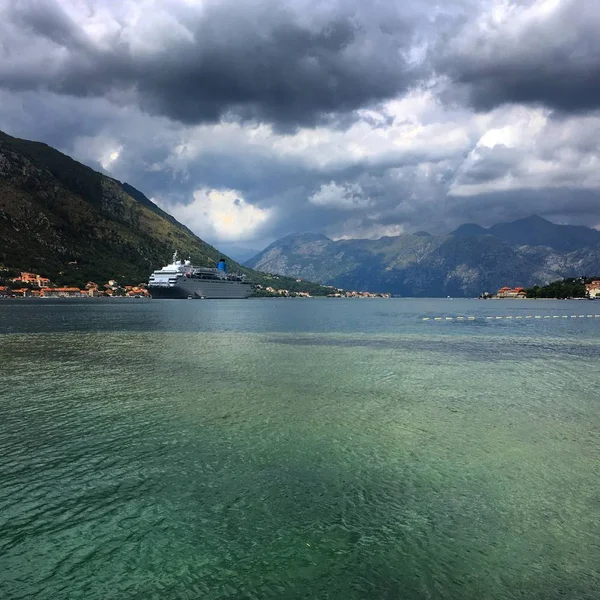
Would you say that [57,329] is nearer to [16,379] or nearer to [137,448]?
[16,379]

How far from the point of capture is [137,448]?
22125mm

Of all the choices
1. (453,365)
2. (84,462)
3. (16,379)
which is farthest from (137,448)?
(453,365)

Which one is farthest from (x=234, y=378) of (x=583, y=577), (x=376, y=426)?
(x=583, y=577)

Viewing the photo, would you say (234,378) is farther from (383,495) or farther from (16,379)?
(383,495)

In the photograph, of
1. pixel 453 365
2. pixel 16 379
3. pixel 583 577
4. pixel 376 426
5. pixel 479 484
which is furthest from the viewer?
pixel 453 365

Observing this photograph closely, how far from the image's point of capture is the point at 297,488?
1764 centimetres

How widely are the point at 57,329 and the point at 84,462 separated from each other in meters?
78.9

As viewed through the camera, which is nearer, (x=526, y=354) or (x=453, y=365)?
(x=453, y=365)

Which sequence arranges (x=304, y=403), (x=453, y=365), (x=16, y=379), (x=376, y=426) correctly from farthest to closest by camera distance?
(x=453, y=365) < (x=16, y=379) < (x=304, y=403) < (x=376, y=426)

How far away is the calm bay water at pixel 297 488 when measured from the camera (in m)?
12.0

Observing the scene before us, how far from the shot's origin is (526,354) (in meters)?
60.6

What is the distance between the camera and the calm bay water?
12.0 m

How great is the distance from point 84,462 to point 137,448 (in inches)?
107

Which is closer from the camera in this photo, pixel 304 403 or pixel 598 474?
pixel 598 474
